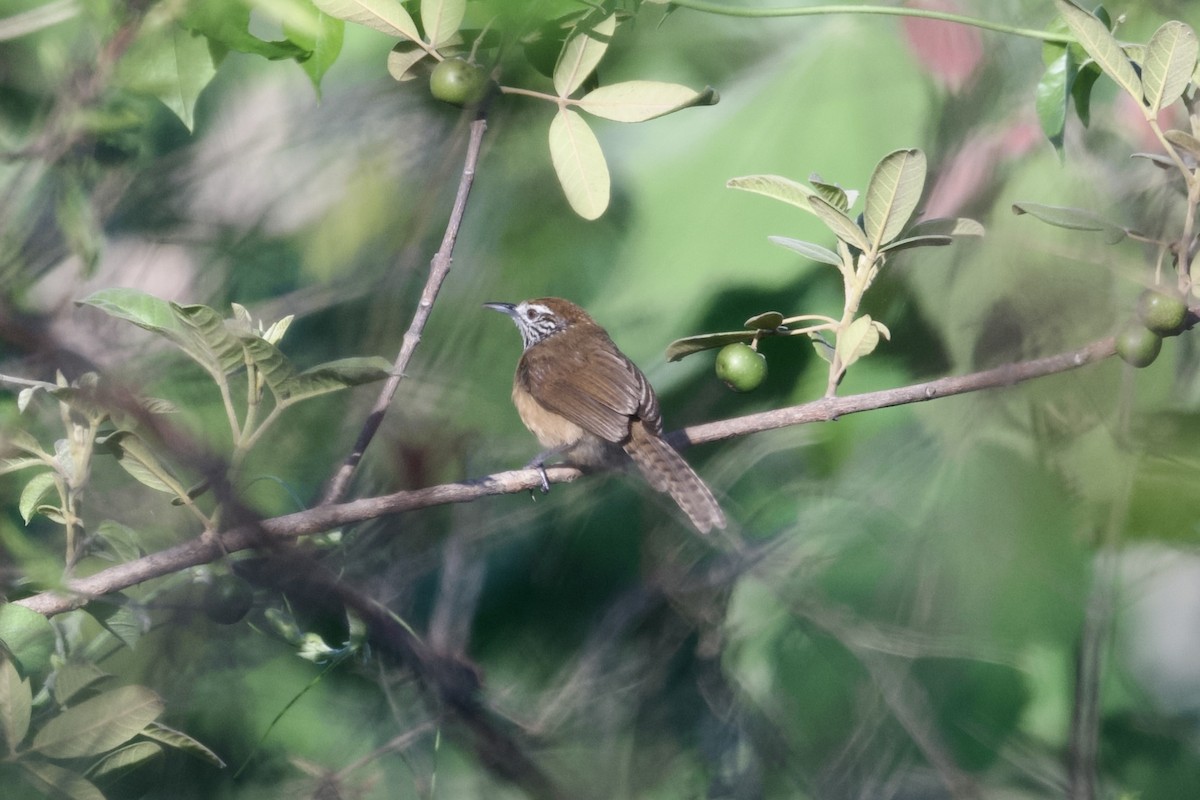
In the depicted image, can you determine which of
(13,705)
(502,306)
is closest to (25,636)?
(13,705)

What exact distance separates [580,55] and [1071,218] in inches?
16.8

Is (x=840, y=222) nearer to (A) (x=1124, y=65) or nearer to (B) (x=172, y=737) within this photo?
(A) (x=1124, y=65)

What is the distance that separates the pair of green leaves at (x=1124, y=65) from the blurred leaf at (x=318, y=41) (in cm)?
59

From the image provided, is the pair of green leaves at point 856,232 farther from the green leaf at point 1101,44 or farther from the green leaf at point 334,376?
the green leaf at point 334,376

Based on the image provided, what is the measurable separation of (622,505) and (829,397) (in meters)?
0.27

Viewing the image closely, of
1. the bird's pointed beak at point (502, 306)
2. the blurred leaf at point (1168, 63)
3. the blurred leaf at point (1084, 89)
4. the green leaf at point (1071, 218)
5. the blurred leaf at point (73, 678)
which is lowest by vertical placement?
the blurred leaf at point (73, 678)

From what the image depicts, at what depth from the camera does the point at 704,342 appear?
0.88 meters

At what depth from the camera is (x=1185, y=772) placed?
989mm

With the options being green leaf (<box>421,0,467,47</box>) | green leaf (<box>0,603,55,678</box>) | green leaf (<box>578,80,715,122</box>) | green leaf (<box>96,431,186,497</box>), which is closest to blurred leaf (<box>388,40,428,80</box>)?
green leaf (<box>421,0,467,47</box>)

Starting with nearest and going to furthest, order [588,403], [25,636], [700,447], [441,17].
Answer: [25,636] → [441,17] → [700,447] → [588,403]

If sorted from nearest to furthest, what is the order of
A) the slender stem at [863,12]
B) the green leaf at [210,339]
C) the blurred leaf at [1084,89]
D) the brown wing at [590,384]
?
the green leaf at [210,339] → the slender stem at [863,12] → the blurred leaf at [1084,89] → the brown wing at [590,384]

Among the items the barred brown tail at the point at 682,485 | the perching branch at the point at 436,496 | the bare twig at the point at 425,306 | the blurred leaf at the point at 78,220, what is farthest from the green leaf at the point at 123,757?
the barred brown tail at the point at 682,485

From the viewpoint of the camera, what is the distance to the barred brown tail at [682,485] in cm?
94

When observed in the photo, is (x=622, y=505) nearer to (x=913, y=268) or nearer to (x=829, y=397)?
(x=829, y=397)
